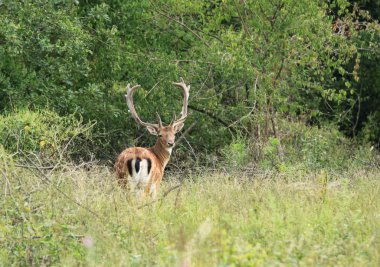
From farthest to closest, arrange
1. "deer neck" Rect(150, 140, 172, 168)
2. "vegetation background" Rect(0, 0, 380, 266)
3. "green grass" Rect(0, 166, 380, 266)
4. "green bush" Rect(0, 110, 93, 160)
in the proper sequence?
"deer neck" Rect(150, 140, 172, 168) → "green bush" Rect(0, 110, 93, 160) → "vegetation background" Rect(0, 0, 380, 266) → "green grass" Rect(0, 166, 380, 266)

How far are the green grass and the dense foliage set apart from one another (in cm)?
538

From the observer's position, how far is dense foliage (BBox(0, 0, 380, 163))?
49.1 feet

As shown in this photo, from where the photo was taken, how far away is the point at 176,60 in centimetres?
1599

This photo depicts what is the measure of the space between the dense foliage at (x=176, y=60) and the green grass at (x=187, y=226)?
5382 mm

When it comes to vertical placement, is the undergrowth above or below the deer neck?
above

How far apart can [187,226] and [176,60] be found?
8.71 m

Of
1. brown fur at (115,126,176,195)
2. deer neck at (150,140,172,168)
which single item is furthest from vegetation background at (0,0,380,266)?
deer neck at (150,140,172,168)

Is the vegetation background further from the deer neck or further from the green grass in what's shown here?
the deer neck

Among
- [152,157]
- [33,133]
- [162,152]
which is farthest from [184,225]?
[33,133]

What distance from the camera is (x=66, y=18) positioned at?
15.2m

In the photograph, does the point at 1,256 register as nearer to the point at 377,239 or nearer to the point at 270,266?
the point at 270,266

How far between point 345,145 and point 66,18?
21.7 feet

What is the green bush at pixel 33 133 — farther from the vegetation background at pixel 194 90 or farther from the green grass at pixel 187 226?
the green grass at pixel 187 226

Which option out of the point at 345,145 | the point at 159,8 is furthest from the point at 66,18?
the point at 345,145
